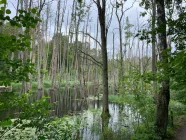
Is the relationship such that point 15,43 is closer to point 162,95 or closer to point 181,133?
point 162,95

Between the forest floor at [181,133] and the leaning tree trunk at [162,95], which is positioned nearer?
the leaning tree trunk at [162,95]

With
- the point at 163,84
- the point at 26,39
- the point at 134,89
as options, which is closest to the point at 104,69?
the point at 134,89

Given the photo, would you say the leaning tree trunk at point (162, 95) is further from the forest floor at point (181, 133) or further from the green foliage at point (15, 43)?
the green foliage at point (15, 43)

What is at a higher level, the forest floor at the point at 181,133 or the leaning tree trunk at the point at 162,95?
the leaning tree trunk at the point at 162,95

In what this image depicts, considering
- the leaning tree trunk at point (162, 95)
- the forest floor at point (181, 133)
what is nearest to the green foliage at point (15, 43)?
the leaning tree trunk at point (162, 95)

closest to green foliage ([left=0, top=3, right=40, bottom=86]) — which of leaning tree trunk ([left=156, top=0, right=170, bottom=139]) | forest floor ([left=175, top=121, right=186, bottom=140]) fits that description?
leaning tree trunk ([left=156, top=0, right=170, bottom=139])

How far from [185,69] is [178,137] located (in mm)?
4307

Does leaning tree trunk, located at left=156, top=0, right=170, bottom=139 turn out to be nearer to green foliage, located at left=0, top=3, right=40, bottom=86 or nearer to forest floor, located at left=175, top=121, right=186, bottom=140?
forest floor, located at left=175, top=121, right=186, bottom=140

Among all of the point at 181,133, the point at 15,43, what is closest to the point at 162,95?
the point at 181,133

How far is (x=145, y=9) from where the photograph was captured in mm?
11828

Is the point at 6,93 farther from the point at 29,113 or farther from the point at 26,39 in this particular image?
the point at 26,39

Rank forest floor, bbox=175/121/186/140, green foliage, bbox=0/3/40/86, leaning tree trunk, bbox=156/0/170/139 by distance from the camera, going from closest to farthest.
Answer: green foliage, bbox=0/3/40/86
leaning tree trunk, bbox=156/0/170/139
forest floor, bbox=175/121/186/140

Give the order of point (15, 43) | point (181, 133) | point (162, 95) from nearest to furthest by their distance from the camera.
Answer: point (15, 43) < point (162, 95) < point (181, 133)

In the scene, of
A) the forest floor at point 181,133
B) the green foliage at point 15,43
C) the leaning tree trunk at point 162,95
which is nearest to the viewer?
the green foliage at point 15,43
